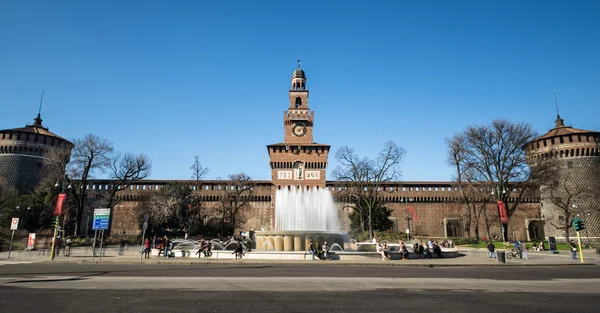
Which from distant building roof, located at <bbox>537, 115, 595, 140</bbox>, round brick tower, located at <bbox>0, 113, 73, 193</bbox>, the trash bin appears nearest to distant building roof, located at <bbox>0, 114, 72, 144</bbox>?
round brick tower, located at <bbox>0, 113, 73, 193</bbox>

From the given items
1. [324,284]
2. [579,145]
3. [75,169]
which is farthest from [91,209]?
[579,145]

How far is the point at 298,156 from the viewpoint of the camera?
184ft

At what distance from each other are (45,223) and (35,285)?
4127 centimetres

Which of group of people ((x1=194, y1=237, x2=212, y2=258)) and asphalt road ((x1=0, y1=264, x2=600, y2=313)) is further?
group of people ((x1=194, y1=237, x2=212, y2=258))

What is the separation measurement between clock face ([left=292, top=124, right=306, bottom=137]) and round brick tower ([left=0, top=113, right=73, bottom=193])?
33038 mm

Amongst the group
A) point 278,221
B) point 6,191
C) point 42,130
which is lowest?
point 278,221

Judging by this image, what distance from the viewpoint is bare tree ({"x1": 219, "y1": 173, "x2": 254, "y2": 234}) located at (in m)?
48.9

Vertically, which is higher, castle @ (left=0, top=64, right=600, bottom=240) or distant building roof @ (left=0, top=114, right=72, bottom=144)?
distant building roof @ (left=0, top=114, right=72, bottom=144)

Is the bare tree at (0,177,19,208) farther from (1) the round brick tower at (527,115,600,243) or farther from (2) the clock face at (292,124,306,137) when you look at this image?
(1) the round brick tower at (527,115,600,243)

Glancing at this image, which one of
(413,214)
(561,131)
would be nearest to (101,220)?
(413,214)

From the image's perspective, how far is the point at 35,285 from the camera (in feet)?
34.8

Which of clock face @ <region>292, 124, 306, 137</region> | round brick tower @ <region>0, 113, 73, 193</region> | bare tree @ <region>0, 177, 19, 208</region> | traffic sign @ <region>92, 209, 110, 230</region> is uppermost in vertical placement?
clock face @ <region>292, 124, 306, 137</region>

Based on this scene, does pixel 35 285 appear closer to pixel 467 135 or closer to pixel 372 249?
pixel 372 249

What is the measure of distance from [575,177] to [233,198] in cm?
4604
